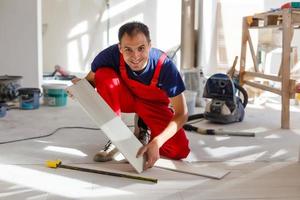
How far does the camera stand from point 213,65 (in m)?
4.55

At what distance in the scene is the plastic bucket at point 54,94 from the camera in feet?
10.2

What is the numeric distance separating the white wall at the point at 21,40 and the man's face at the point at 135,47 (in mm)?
2125

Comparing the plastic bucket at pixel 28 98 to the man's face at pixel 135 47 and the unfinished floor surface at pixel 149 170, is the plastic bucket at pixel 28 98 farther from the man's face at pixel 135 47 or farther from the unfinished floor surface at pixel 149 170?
the man's face at pixel 135 47

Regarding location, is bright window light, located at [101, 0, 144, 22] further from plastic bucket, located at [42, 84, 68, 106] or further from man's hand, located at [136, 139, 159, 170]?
man's hand, located at [136, 139, 159, 170]

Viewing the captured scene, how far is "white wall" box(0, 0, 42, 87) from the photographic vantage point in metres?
3.29

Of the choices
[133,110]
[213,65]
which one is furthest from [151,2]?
[133,110]

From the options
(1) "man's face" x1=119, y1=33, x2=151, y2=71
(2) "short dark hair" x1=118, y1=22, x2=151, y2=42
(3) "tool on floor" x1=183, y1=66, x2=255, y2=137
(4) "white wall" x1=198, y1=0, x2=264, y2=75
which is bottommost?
(3) "tool on floor" x1=183, y1=66, x2=255, y2=137

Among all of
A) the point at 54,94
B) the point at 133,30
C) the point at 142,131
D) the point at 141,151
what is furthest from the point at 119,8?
the point at 141,151

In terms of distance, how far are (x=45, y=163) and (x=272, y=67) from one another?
3462 millimetres

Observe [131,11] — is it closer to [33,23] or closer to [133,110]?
[33,23]

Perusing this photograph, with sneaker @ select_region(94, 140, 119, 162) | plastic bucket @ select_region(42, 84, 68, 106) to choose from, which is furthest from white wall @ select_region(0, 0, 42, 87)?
sneaker @ select_region(94, 140, 119, 162)

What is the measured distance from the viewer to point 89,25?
4.73 m

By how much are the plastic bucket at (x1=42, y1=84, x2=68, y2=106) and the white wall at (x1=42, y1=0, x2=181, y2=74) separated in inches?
67.1

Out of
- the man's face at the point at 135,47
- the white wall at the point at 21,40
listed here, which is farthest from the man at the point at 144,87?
the white wall at the point at 21,40
